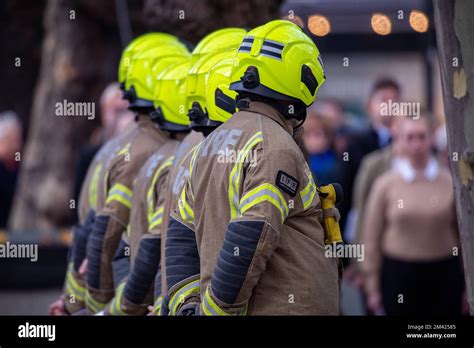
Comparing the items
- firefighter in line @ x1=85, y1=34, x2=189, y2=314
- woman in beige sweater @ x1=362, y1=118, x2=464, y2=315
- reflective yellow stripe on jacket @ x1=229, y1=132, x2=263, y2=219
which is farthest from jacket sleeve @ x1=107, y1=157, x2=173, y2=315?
woman in beige sweater @ x1=362, y1=118, x2=464, y2=315

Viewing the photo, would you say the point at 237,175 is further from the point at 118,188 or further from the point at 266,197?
the point at 118,188

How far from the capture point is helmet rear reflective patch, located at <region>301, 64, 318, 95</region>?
19.1 ft

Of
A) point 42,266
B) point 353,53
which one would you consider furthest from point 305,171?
point 353,53

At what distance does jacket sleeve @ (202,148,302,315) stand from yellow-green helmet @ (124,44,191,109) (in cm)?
251

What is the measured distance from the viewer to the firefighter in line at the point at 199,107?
6.39 m

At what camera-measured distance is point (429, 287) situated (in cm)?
1041

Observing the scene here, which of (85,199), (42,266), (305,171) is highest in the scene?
(305,171)

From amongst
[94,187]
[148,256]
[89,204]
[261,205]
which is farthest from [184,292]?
[89,204]

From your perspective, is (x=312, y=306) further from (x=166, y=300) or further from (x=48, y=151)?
(x=48, y=151)

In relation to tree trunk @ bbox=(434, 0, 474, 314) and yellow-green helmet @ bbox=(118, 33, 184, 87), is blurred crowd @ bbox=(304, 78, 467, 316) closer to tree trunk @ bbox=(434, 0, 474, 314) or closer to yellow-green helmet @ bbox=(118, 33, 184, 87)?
yellow-green helmet @ bbox=(118, 33, 184, 87)

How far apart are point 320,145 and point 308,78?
6.24 metres

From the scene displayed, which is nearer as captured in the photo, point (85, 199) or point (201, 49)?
point (201, 49)

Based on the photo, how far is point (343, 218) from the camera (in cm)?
1174

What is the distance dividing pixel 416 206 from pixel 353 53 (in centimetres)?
776
